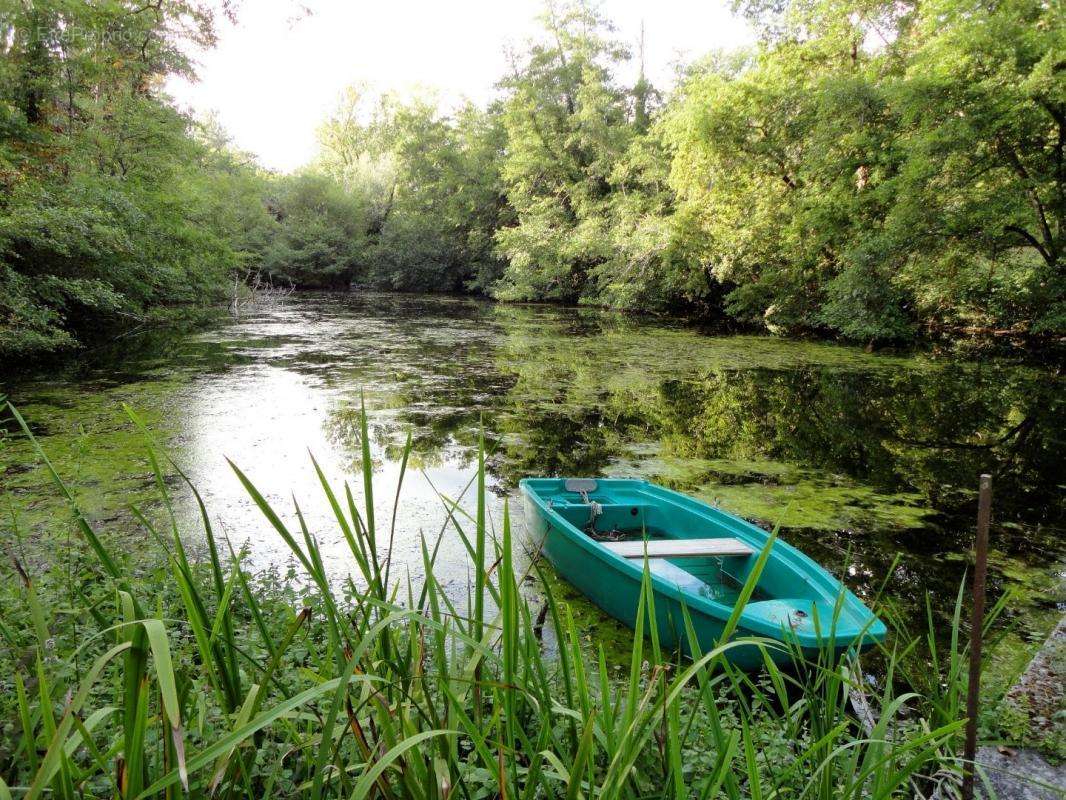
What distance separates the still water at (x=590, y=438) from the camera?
4102mm

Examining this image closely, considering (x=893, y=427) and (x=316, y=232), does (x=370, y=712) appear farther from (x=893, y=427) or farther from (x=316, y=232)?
(x=316, y=232)

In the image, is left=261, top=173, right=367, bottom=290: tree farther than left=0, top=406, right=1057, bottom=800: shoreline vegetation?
Yes

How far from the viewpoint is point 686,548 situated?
3395 mm

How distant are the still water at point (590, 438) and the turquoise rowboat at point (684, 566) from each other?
347 mm

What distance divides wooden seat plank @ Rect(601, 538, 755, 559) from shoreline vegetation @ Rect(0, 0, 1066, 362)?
25.1ft

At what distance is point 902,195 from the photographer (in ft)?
34.6

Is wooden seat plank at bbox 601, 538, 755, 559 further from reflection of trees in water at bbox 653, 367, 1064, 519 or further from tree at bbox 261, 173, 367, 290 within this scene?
tree at bbox 261, 173, 367, 290

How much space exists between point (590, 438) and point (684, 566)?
10.1ft

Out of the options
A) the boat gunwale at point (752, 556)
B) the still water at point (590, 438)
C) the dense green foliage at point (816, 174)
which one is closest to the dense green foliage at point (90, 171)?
the still water at point (590, 438)

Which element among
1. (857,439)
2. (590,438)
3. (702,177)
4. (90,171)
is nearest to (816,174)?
(702,177)

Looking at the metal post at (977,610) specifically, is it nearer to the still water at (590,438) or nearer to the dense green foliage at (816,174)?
the still water at (590,438)

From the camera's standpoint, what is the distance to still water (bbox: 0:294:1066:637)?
13.5ft

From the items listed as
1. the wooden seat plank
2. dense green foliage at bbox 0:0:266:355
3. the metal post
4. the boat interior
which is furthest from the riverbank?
dense green foliage at bbox 0:0:266:355

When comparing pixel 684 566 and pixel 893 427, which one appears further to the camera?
pixel 893 427
